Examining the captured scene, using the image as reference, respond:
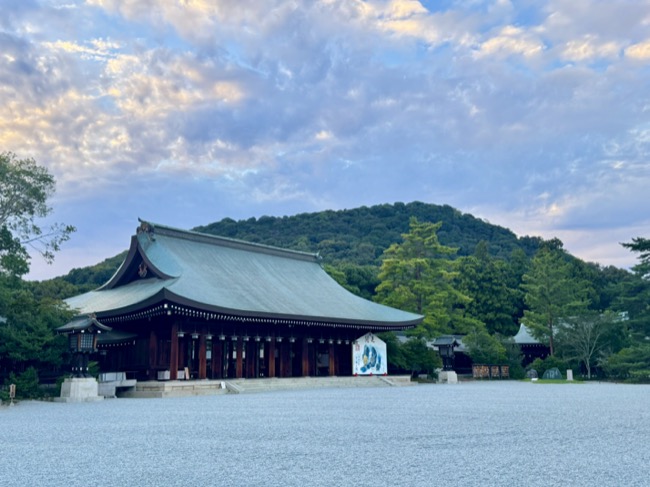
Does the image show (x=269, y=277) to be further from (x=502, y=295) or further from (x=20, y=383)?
(x=502, y=295)

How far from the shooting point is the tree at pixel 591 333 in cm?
4134

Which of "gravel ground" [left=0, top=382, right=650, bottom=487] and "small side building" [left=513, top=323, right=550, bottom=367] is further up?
"small side building" [left=513, top=323, right=550, bottom=367]

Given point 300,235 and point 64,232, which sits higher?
point 300,235

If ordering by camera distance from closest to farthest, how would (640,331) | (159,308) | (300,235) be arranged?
(159,308) → (640,331) → (300,235)

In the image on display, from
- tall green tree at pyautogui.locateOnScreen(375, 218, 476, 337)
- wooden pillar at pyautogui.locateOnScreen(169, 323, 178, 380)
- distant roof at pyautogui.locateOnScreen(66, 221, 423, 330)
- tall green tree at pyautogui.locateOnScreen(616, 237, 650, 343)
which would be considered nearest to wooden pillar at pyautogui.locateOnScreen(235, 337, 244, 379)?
distant roof at pyautogui.locateOnScreen(66, 221, 423, 330)

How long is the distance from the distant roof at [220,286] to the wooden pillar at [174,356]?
1.60 m

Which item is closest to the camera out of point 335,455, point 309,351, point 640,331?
point 335,455

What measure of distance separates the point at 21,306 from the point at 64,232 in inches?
132

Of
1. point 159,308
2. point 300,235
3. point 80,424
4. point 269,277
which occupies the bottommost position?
point 80,424

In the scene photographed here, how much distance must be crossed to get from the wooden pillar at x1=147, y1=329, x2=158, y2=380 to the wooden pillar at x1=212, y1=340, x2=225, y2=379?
298 cm

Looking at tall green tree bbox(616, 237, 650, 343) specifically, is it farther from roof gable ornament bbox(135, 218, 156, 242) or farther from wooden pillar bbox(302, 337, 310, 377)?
roof gable ornament bbox(135, 218, 156, 242)

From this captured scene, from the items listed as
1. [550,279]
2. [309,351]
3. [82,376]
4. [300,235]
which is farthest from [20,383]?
[300,235]

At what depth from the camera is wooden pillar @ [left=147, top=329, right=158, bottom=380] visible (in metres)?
26.0

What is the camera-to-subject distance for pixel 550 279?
45.8 m
